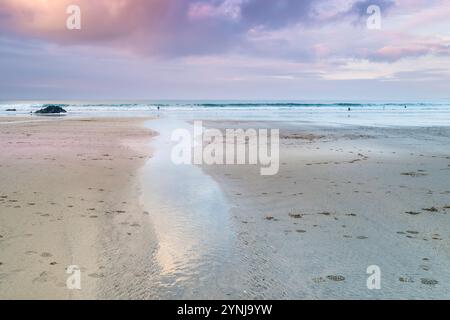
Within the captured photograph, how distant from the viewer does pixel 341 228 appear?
5641mm

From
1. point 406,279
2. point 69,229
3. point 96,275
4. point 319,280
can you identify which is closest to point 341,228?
point 406,279

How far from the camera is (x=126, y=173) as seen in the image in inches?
378

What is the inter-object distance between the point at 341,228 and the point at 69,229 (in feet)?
12.7

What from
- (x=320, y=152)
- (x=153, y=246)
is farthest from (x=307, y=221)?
(x=320, y=152)

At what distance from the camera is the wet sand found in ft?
12.9

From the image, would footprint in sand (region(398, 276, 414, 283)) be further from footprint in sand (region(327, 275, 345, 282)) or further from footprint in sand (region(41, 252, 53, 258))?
footprint in sand (region(41, 252, 53, 258))

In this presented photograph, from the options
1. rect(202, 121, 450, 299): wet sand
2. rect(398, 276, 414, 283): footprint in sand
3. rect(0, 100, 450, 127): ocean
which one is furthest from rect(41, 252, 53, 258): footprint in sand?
rect(0, 100, 450, 127): ocean

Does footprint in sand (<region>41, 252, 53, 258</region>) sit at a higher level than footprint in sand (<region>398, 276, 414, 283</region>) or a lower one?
higher

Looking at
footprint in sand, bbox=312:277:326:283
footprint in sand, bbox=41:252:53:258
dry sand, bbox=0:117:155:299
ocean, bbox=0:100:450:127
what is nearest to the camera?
dry sand, bbox=0:117:155:299

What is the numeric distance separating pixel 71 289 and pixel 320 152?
36.8ft

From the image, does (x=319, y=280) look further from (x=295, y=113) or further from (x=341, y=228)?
(x=295, y=113)

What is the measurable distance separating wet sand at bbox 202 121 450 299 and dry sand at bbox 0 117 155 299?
4.66 ft

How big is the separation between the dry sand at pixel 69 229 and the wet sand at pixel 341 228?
1.42 metres
